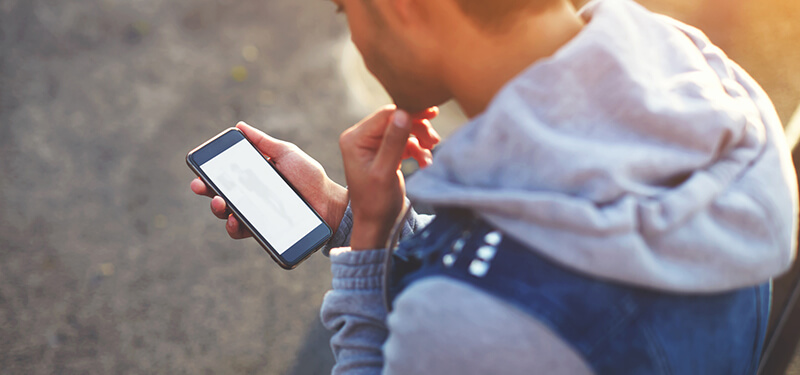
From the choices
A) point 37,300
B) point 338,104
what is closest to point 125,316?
point 37,300

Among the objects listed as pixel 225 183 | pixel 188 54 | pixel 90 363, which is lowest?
pixel 90 363

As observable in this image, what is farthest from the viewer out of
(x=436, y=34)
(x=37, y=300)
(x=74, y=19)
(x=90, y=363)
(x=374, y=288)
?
(x=74, y=19)

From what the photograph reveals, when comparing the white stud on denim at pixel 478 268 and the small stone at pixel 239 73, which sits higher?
the small stone at pixel 239 73

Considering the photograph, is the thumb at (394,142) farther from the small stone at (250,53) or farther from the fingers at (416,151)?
the small stone at (250,53)

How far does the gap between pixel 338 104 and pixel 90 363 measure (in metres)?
1.81

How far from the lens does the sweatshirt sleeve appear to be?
43.7 inches

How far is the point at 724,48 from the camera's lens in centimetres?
338

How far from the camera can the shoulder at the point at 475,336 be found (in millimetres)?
755

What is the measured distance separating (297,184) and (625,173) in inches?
47.5

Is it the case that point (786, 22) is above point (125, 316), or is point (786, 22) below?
below

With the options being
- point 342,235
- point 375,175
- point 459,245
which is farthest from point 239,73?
point 459,245

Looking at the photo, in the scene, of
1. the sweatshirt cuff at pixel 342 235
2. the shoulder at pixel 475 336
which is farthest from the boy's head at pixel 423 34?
the sweatshirt cuff at pixel 342 235

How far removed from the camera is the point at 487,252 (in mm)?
810

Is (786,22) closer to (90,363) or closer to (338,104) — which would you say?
(338,104)
